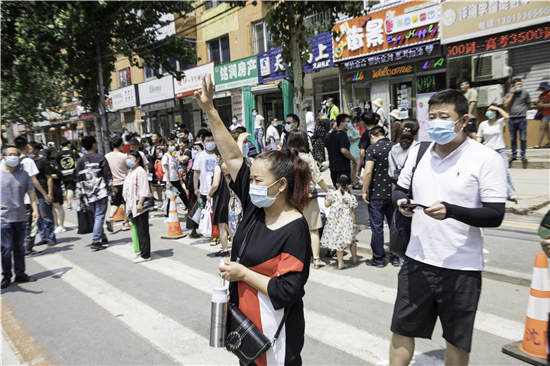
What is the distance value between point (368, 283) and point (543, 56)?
Result: 10.5 m

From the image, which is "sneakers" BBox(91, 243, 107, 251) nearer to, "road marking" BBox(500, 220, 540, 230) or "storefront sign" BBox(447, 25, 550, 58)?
"road marking" BBox(500, 220, 540, 230)

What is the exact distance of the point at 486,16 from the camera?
38.6 ft

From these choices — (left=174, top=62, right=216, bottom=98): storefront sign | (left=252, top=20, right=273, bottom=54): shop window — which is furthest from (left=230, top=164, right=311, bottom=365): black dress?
(left=174, top=62, right=216, bottom=98): storefront sign

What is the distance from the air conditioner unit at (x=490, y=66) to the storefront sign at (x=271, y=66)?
7888mm

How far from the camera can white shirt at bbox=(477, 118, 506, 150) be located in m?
7.79

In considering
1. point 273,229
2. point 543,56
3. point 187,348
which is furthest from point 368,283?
point 543,56

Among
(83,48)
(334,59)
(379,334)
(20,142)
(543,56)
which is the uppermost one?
(83,48)

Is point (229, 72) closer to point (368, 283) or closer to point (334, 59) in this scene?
point (334, 59)

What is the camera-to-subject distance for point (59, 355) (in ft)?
12.1

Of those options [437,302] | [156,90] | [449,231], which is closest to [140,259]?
[437,302]

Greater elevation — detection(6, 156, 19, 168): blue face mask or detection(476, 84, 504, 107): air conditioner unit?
detection(476, 84, 504, 107): air conditioner unit

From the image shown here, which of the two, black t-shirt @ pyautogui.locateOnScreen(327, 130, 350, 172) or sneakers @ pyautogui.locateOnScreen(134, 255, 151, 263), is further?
A: black t-shirt @ pyautogui.locateOnScreen(327, 130, 350, 172)

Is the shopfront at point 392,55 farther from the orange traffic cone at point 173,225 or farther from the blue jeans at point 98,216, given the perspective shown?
the blue jeans at point 98,216

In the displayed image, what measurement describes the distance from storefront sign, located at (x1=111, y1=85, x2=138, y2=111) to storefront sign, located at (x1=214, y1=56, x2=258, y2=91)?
9.48 metres
